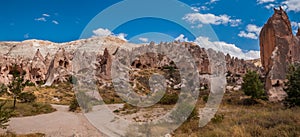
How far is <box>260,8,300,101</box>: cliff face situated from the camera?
89.8 ft

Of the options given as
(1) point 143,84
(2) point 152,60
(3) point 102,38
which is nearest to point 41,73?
(1) point 143,84

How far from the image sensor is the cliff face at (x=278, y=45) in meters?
27.4

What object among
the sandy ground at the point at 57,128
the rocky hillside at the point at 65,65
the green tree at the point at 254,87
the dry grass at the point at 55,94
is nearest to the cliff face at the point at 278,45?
the green tree at the point at 254,87

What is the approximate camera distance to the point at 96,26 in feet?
42.8

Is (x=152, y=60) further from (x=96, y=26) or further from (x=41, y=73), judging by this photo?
(x=96, y=26)

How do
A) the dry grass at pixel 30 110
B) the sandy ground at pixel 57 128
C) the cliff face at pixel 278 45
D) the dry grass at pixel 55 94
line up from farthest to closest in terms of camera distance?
the dry grass at pixel 55 94 → the cliff face at pixel 278 45 → the dry grass at pixel 30 110 → the sandy ground at pixel 57 128

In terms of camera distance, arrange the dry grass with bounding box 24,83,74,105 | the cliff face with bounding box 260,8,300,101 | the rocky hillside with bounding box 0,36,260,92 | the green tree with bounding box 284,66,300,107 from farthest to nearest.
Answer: the rocky hillside with bounding box 0,36,260,92
the dry grass with bounding box 24,83,74,105
the cliff face with bounding box 260,8,300,101
the green tree with bounding box 284,66,300,107

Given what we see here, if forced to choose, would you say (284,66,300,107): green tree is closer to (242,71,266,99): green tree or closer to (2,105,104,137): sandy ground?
(242,71,266,99): green tree

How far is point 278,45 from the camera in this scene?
34.5 meters

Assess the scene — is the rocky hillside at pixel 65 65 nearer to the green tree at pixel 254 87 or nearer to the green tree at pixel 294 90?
the green tree at pixel 254 87

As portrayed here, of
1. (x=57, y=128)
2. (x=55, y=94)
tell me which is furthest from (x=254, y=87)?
(x=55, y=94)

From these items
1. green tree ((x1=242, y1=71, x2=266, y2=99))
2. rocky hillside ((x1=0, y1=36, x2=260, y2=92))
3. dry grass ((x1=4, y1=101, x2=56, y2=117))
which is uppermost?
rocky hillside ((x1=0, y1=36, x2=260, y2=92))

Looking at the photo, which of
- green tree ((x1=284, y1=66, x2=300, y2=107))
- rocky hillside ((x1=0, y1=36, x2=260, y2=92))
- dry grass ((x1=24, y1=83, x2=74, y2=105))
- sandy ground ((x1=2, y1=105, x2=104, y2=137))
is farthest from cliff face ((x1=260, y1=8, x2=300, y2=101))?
dry grass ((x1=24, y1=83, x2=74, y2=105))

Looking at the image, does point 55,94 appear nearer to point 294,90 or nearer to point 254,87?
point 254,87
